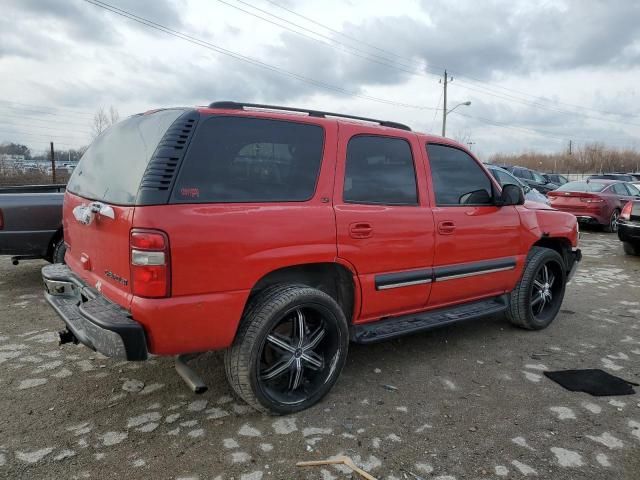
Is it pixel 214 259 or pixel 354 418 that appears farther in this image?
pixel 354 418

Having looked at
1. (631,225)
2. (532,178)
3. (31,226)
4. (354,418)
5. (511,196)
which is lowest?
(354,418)

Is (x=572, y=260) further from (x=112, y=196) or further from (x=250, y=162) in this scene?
(x=112, y=196)

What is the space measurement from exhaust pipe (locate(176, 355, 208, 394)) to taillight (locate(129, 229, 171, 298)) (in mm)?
679

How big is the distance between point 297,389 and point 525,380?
5.77 ft

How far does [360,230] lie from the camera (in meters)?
3.30

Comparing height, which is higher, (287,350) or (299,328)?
(299,328)

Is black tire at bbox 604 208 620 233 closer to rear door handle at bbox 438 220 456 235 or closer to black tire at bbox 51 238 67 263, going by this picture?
rear door handle at bbox 438 220 456 235

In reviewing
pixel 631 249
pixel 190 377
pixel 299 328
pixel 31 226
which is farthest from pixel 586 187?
pixel 190 377

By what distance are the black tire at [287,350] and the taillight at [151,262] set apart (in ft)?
1.90

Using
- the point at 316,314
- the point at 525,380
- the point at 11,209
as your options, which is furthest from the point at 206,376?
the point at 11,209

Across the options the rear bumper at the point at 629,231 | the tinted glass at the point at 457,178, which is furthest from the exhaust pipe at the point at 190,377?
the rear bumper at the point at 629,231

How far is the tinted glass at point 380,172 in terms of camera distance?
3381mm

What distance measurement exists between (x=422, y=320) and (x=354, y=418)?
3.61 ft

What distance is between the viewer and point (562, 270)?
507cm
